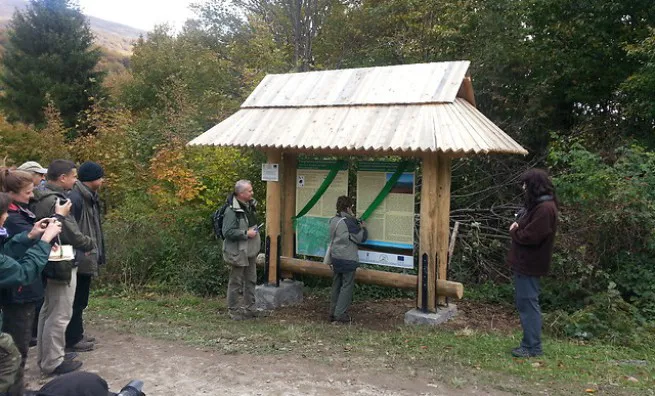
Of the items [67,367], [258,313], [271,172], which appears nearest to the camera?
[67,367]

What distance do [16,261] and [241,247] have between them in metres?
3.33

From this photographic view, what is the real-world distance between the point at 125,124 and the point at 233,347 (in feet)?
31.0

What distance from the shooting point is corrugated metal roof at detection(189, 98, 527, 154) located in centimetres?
609

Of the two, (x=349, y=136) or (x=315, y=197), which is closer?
(x=349, y=136)

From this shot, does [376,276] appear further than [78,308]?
Yes

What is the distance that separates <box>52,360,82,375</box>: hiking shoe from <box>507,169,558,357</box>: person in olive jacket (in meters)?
4.19

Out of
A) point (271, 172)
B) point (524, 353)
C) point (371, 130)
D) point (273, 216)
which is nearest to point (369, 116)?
point (371, 130)

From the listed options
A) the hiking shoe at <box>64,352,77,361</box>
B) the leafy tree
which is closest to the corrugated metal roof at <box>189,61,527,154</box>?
the hiking shoe at <box>64,352,77,361</box>

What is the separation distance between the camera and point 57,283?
4.78 m

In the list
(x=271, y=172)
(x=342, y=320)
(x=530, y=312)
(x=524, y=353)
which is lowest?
(x=342, y=320)

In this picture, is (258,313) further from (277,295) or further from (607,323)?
(607,323)

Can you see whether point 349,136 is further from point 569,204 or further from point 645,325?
point 645,325

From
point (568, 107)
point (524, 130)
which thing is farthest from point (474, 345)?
point (568, 107)

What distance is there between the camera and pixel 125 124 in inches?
533
